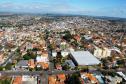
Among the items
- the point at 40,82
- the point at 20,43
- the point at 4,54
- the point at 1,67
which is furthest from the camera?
the point at 20,43

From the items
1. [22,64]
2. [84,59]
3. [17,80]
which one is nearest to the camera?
[17,80]

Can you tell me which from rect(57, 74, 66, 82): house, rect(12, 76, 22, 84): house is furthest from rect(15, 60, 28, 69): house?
rect(57, 74, 66, 82): house

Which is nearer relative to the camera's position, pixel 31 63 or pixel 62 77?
pixel 62 77

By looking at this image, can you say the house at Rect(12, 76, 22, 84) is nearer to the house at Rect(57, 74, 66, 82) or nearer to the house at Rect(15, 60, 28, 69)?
the house at Rect(57, 74, 66, 82)

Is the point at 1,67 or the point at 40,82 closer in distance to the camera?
the point at 40,82

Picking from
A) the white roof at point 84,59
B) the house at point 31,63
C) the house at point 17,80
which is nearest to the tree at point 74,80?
the house at point 17,80

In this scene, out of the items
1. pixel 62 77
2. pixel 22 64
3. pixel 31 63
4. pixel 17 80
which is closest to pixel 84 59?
pixel 31 63

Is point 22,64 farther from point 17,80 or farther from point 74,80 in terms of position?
point 74,80

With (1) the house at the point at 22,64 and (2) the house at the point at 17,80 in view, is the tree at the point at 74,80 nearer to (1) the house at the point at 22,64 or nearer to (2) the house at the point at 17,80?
(2) the house at the point at 17,80

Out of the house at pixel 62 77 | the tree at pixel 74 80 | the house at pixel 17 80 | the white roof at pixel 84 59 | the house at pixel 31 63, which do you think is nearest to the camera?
the tree at pixel 74 80

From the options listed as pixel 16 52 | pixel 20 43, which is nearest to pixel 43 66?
pixel 16 52

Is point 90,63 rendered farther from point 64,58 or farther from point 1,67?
point 1,67
